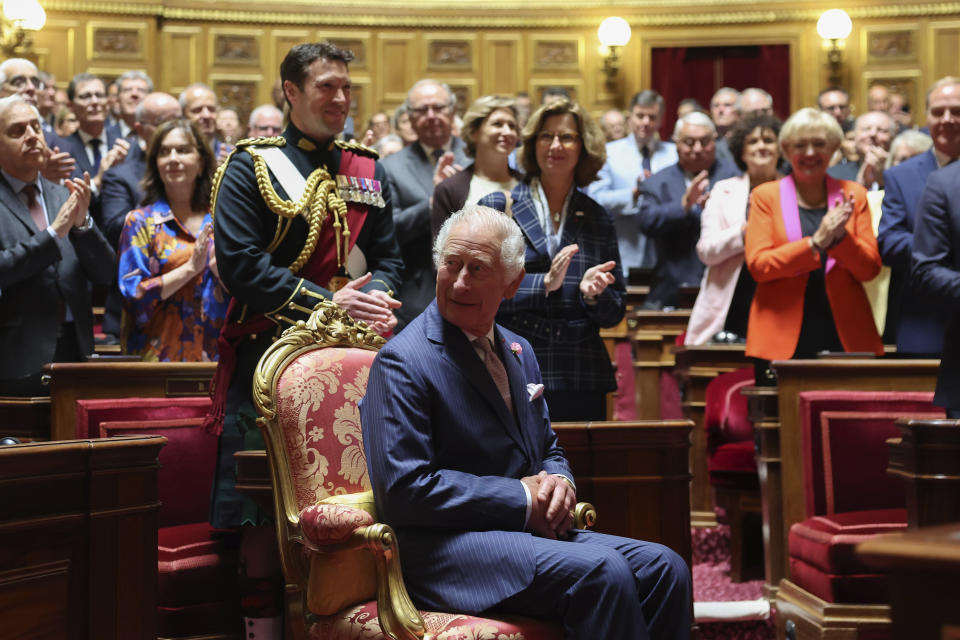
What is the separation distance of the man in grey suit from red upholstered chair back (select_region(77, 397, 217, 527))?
856mm

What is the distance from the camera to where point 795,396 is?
3.55 metres

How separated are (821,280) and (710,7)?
7.19 metres

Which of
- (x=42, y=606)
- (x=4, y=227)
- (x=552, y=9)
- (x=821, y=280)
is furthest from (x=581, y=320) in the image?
(x=552, y=9)

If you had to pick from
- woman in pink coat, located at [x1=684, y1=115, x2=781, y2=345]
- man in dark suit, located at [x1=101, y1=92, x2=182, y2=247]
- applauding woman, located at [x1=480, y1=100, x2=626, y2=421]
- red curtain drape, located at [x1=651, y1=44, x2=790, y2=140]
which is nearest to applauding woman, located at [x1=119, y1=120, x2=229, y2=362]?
man in dark suit, located at [x1=101, y1=92, x2=182, y2=247]

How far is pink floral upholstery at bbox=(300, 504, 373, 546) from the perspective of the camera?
2.18 m

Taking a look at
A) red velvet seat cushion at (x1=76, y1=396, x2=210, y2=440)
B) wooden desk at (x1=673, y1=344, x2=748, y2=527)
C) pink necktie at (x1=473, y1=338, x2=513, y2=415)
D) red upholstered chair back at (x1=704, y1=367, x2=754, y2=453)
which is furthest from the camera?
wooden desk at (x1=673, y1=344, x2=748, y2=527)

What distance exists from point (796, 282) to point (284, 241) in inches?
74.0

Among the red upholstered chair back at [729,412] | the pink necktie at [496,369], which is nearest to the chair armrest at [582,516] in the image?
the pink necktie at [496,369]

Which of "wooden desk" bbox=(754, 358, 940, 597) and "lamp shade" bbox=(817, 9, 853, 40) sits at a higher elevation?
"lamp shade" bbox=(817, 9, 853, 40)

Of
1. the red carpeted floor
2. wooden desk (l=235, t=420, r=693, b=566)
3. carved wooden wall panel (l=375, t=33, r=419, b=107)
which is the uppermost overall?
carved wooden wall panel (l=375, t=33, r=419, b=107)

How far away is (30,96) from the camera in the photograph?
580 cm

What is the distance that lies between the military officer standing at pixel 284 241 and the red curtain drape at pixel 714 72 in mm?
8255

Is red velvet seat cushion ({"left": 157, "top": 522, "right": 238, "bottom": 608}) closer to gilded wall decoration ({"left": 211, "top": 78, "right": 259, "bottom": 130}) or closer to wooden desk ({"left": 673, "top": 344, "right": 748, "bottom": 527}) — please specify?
wooden desk ({"left": 673, "top": 344, "right": 748, "bottom": 527})

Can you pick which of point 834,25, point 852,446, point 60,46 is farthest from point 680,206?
point 60,46
